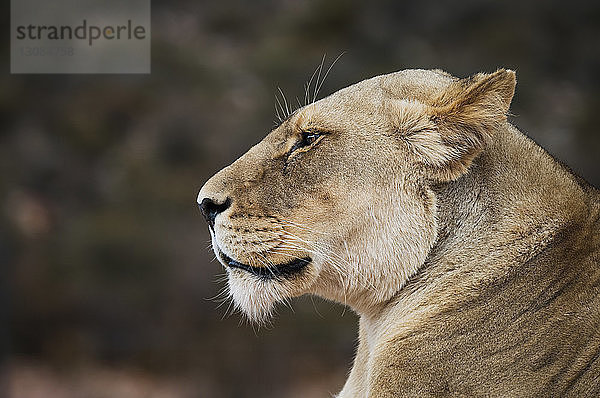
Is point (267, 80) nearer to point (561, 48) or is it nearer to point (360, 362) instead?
point (561, 48)

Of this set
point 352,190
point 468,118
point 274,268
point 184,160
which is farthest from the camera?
point 184,160

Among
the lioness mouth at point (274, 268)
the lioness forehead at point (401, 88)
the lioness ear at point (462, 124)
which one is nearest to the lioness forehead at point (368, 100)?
the lioness forehead at point (401, 88)

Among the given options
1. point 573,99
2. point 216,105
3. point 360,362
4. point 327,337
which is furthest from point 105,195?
point 360,362

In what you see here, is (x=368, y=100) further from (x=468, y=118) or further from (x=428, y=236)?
(x=428, y=236)

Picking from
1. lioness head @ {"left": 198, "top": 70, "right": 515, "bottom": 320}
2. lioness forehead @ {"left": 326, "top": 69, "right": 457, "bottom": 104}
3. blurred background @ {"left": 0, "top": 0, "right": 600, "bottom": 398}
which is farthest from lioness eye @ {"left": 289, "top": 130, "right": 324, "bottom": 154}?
blurred background @ {"left": 0, "top": 0, "right": 600, "bottom": 398}

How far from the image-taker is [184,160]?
1557cm

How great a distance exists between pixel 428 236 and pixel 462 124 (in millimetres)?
453

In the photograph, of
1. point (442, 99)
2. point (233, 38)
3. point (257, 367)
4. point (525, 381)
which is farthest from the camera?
point (233, 38)

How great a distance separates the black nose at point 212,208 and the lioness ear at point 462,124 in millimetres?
795

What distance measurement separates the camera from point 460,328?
3.15 m

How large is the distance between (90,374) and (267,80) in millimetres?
6325

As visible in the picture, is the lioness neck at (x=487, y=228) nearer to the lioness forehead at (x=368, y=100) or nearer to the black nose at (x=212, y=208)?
the lioness forehead at (x=368, y=100)

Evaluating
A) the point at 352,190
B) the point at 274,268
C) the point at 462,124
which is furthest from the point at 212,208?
the point at 462,124

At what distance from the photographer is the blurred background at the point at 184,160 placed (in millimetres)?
13258
